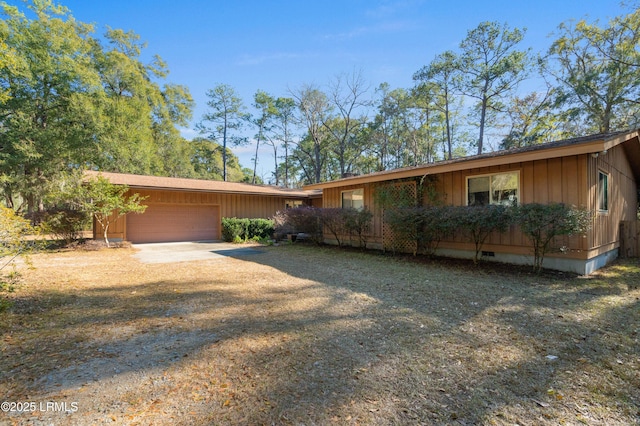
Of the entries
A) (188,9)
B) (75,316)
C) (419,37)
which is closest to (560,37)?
(419,37)

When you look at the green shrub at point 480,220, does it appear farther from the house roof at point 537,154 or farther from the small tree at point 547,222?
the house roof at point 537,154

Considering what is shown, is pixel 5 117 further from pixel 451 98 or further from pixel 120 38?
pixel 451 98

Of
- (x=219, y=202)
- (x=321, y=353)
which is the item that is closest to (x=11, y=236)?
(x=321, y=353)

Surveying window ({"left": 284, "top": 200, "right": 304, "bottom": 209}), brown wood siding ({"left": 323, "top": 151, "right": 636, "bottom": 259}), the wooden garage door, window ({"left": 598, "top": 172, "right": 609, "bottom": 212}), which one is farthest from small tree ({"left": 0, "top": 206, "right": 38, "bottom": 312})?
window ({"left": 284, "top": 200, "right": 304, "bottom": 209})

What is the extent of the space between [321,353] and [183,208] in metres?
13.0

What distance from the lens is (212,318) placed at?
371 cm

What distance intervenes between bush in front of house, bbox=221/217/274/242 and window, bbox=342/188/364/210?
4.57m

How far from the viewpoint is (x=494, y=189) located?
7418 millimetres

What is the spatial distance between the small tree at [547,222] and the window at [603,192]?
1655 mm

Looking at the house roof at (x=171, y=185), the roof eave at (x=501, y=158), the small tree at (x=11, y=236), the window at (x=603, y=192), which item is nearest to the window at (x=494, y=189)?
the roof eave at (x=501, y=158)

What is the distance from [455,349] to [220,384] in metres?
2.21

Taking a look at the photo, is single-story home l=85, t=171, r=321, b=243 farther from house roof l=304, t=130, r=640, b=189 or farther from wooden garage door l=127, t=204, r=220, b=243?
house roof l=304, t=130, r=640, b=189

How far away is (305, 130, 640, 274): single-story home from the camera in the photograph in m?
6.11

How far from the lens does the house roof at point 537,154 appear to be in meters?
5.70
